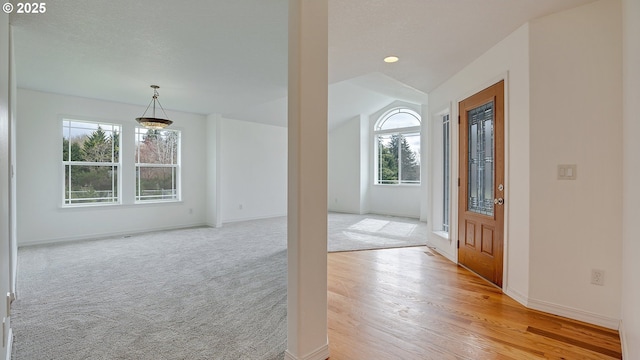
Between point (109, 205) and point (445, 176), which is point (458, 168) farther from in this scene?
point (109, 205)

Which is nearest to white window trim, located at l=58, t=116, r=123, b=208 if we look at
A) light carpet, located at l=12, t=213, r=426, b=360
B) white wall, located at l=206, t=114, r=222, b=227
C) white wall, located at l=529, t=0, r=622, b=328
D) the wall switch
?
light carpet, located at l=12, t=213, r=426, b=360

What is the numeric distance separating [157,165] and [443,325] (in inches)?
246

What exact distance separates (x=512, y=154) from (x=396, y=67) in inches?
69.1

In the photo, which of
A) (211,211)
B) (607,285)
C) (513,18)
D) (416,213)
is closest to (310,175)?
(513,18)

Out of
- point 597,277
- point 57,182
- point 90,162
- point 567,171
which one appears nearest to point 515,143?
point 567,171

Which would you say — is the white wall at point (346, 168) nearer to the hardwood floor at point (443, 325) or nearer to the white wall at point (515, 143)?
the hardwood floor at point (443, 325)

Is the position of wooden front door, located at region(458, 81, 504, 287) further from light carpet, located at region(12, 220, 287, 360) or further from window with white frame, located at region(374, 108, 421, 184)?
window with white frame, located at region(374, 108, 421, 184)

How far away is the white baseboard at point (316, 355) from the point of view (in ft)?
5.77

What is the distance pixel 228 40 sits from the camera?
3066mm

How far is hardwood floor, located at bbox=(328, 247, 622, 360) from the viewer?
192 centimetres

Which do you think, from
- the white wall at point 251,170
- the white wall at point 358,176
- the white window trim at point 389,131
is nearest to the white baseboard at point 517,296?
the white window trim at point 389,131

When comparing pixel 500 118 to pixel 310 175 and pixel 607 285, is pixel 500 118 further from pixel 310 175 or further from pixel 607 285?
pixel 310 175

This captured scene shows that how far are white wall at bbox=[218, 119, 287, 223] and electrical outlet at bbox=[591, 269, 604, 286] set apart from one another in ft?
21.2

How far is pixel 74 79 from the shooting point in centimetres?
429
